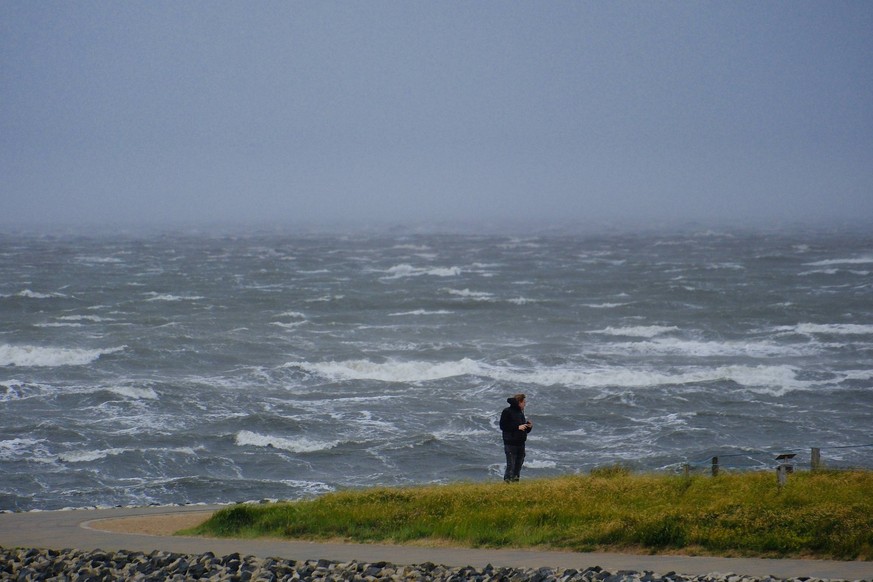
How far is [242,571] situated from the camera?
35.8 ft

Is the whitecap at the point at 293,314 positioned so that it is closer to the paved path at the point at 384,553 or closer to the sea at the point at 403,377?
the sea at the point at 403,377

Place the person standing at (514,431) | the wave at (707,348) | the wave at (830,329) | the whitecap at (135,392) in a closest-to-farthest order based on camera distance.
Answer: the person standing at (514,431)
the whitecap at (135,392)
the wave at (707,348)
the wave at (830,329)

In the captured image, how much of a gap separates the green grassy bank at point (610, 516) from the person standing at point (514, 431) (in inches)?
17.8

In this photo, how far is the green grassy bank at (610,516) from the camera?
1132cm

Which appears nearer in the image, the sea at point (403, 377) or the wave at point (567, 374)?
the sea at point (403, 377)

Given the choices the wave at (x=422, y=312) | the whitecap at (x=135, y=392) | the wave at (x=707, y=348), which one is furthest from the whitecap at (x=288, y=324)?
the whitecap at (x=135, y=392)

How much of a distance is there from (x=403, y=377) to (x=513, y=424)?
66.0 feet

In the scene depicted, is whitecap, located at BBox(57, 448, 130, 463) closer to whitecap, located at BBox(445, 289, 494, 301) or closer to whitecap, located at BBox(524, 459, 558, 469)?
whitecap, located at BBox(524, 459, 558, 469)

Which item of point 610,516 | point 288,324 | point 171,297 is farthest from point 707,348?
point 171,297

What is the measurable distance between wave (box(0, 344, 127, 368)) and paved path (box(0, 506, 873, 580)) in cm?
2303

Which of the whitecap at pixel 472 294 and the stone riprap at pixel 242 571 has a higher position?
the stone riprap at pixel 242 571

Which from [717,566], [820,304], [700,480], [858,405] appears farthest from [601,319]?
[717,566]

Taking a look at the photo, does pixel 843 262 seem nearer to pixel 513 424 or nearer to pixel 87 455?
pixel 87 455

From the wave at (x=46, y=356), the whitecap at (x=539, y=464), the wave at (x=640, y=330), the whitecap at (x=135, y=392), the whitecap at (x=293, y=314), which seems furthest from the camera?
the whitecap at (x=293, y=314)
